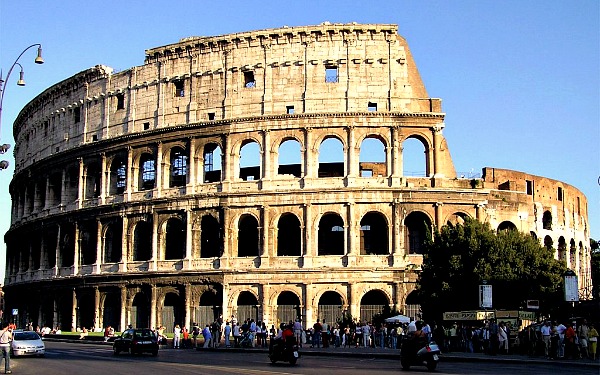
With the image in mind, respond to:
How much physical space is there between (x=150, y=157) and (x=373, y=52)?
49.7 ft

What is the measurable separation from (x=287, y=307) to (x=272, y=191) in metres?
6.35

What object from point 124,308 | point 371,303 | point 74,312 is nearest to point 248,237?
point 371,303

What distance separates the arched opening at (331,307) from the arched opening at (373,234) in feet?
9.37

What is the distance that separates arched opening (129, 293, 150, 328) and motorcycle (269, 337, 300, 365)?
78.7 feet

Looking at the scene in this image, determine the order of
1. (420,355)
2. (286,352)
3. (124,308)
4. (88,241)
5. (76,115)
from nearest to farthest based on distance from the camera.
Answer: (420,355), (286,352), (124,308), (88,241), (76,115)

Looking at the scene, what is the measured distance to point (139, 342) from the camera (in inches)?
1230

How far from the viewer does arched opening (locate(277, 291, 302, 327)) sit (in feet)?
143

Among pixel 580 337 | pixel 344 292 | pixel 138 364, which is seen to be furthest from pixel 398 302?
pixel 138 364

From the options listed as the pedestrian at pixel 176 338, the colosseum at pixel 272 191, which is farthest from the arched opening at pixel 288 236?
the pedestrian at pixel 176 338

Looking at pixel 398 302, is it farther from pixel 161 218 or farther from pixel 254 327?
pixel 161 218

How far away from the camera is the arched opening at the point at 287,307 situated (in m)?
43.6

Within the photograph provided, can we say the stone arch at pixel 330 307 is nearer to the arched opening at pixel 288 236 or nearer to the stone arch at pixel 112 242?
the arched opening at pixel 288 236

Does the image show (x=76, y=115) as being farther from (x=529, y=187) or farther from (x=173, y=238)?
(x=529, y=187)

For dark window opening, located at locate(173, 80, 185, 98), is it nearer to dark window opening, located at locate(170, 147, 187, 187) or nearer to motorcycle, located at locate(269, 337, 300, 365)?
dark window opening, located at locate(170, 147, 187, 187)
